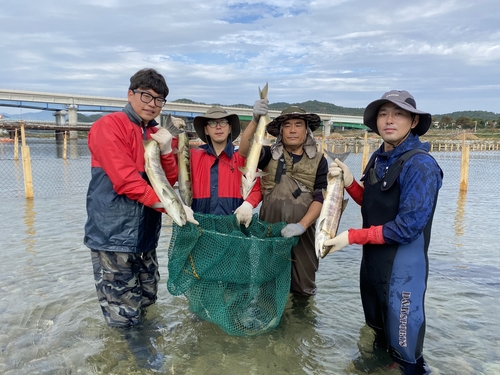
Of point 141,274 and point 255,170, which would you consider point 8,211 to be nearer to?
point 141,274

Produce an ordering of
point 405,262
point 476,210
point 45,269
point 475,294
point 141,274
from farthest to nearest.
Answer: point 476,210 → point 45,269 → point 475,294 → point 141,274 → point 405,262

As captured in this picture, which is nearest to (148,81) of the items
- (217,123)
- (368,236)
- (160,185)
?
(217,123)

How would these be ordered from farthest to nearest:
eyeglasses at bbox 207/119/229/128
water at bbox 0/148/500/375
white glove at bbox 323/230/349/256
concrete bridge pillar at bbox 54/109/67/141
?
concrete bridge pillar at bbox 54/109/67/141, eyeglasses at bbox 207/119/229/128, water at bbox 0/148/500/375, white glove at bbox 323/230/349/256

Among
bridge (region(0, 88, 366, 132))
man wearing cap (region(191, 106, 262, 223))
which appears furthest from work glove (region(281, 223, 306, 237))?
bridge (region(0, 88, 366, 132))

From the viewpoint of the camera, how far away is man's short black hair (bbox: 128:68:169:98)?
3.75 metres

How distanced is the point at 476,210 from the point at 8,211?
53.4 ft

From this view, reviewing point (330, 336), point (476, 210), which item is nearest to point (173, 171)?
point (330, 336)

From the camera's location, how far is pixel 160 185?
369 cm

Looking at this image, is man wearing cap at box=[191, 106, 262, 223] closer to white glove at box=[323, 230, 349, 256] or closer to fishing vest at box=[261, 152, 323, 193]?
fishing vest at box=[261, 152, 323, 193]

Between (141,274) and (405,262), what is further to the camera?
(141,274)

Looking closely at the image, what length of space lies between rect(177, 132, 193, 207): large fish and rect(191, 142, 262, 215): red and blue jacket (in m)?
0.05

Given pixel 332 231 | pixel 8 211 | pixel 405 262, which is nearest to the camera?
pixel 405 262

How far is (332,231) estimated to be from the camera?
3.76 m

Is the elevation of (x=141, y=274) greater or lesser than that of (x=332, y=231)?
lesser
